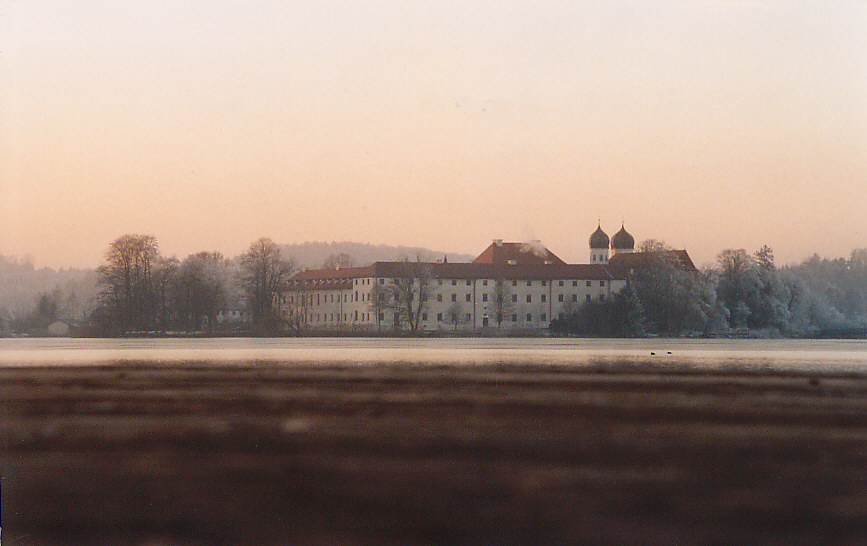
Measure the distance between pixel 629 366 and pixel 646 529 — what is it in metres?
40.5

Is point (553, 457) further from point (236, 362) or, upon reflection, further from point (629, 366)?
point (236, 362)

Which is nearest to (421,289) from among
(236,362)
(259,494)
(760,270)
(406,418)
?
(760,270)

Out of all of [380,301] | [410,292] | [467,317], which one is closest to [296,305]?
[380,301]

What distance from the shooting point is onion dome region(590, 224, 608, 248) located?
165500 mm

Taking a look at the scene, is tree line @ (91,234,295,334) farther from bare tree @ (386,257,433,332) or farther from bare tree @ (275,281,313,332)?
bare tree @ (386,257,433,332)

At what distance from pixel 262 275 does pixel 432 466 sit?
11182 centimetres

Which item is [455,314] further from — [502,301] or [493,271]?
[493,271]

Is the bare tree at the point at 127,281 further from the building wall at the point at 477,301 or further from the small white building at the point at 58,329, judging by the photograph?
the building wall at the point at 477,301

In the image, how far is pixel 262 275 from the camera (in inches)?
5118

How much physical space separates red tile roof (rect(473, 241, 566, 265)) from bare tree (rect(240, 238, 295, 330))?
37.0 meters

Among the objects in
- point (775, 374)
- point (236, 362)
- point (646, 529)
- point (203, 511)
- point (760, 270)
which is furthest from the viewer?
point (760, 270)

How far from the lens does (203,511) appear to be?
15.9m

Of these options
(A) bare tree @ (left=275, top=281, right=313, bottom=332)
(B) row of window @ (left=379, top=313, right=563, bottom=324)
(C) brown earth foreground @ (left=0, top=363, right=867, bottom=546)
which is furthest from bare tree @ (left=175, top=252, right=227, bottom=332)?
(C) brown earth foreground @ (left=0, top=363, right=867, bottom=546)

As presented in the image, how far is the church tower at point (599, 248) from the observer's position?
165250 millimetres
